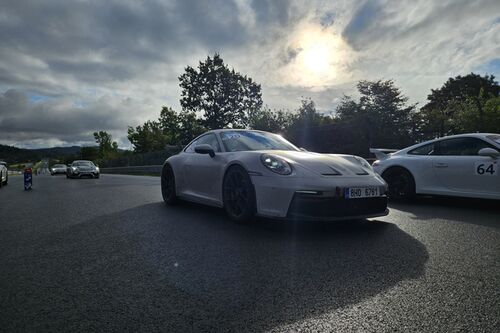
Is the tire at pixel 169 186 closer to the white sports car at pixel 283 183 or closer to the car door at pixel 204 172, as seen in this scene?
the car door at pixel 204 172

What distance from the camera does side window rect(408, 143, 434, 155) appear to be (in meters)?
6.28

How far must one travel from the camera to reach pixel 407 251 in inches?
119

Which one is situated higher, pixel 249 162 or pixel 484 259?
pixel 249 162

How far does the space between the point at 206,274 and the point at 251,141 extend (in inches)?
111

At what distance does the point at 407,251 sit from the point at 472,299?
1.06 meters

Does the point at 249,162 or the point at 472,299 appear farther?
the point at 249,162

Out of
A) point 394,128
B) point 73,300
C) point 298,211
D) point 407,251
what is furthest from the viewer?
point 394,128

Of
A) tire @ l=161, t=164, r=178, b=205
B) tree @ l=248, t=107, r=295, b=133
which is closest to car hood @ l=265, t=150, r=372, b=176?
tire @ l=161, t=164, r=178, b=205

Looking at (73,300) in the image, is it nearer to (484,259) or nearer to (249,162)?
(249,162)

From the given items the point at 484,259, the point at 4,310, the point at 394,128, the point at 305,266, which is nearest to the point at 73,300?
the point at 4,310

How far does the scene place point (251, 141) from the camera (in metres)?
5.08

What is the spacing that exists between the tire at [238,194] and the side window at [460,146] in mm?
3824

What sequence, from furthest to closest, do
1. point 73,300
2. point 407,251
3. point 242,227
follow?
point 242,227 < point 407,251 < point 73,300

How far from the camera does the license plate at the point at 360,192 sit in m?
3.65
